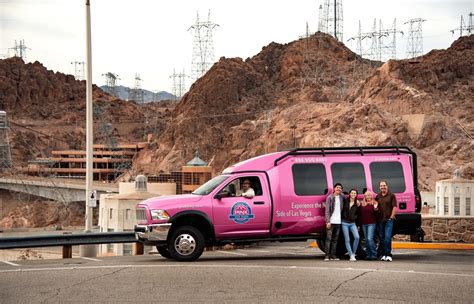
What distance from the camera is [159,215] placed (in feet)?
53.4

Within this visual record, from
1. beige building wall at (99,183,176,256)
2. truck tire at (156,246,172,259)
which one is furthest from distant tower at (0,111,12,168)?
truck tire at (156,246,172,259)

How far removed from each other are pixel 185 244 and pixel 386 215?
3.96 metres

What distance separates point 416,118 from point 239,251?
74.9 metres

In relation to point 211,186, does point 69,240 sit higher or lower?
lower

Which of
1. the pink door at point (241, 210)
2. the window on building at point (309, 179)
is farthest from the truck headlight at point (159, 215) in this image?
the window on building at point (309, 179)

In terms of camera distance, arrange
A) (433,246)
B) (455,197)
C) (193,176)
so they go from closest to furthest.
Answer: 1. (433,246)
2. (455,197)
3. (193,176)

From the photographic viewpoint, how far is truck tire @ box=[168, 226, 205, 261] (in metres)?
16.2

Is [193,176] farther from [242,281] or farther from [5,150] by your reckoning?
[242,281]

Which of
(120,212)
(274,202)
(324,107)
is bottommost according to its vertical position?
(120,212)

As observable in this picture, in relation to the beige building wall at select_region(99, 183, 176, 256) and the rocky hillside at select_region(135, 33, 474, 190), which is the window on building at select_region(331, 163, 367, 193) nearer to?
the beige building wall at select_region(99, 183, 176, 256)

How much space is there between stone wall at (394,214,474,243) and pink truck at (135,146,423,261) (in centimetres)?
776

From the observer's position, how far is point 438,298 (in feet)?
37.0

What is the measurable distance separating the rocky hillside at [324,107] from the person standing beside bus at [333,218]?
201 feet

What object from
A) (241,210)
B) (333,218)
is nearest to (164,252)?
(241,210)
